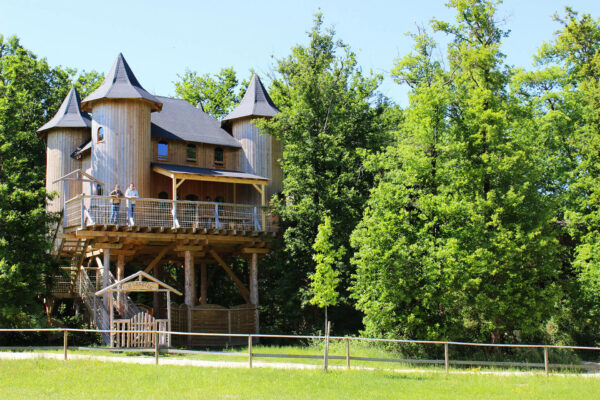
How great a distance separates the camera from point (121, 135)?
3048cm

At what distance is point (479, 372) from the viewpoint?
1886cm

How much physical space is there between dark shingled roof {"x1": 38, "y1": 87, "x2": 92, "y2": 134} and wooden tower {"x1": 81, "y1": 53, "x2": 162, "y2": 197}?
12.0 feet

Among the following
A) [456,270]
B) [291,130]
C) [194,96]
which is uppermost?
[194,96]

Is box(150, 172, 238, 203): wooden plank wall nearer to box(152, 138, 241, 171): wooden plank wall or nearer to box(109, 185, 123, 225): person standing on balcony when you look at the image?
box(152, 138, 241, 171): wooden plank wall

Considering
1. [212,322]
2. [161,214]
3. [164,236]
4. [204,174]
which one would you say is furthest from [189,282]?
[204,174]

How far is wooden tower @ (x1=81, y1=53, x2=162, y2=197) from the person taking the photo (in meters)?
30.3

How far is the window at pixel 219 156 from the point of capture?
34.9 meters

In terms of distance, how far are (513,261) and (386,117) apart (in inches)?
497

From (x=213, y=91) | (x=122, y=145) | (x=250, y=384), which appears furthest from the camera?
(x=213, y=91)

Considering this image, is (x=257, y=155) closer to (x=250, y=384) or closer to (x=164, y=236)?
(x=164, y=236)

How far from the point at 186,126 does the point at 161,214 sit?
793 cm

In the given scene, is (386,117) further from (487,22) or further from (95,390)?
(95,390)

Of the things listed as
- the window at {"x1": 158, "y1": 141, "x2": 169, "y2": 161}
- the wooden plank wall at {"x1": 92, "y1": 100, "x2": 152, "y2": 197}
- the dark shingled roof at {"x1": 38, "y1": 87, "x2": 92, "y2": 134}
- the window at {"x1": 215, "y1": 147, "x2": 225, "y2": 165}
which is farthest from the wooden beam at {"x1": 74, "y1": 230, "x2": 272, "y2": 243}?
the dark shingled roof at {"x1": 38, "y1": 87, "x2": 92, "y2": 134}

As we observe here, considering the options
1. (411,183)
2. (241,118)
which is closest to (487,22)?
(411,183)
